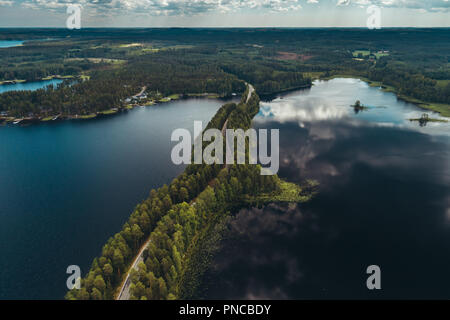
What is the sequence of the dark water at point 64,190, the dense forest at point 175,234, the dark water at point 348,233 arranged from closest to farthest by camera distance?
the dense forest at point 175,234 → the dark water at point 348,233 → the dark water at point 64,190

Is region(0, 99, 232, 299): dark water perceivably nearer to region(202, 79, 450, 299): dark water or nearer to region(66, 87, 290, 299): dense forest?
region(66, 87, 290, 299): dense forest

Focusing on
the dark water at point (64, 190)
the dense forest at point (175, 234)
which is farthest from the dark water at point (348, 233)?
the dark water at point (64, 190)

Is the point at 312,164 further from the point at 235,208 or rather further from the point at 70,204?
the point at 70,204

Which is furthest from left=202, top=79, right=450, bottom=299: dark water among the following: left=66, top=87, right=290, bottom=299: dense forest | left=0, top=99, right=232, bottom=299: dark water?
left=0, top=99, right=232, bottom=299: dark water

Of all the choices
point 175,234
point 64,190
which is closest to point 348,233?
point 175,234

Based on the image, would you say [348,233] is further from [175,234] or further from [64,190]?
[64,190]

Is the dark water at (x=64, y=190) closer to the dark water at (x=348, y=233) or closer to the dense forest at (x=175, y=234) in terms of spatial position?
the dense forest at (x=175, y=234)

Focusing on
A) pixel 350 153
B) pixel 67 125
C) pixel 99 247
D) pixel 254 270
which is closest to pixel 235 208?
pixel 254 270
